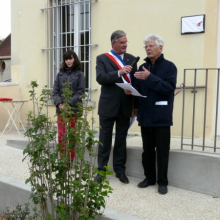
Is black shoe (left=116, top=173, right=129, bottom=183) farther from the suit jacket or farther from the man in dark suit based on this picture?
the suit jacket

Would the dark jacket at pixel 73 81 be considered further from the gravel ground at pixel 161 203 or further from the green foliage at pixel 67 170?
the green foliage at pixel 67 170

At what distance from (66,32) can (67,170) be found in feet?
18.1

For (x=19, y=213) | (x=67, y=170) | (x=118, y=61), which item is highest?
(x=118, y=61)

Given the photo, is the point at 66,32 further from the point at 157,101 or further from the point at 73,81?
the point at 157,101

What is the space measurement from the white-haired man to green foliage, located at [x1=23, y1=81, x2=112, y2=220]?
1.13 m

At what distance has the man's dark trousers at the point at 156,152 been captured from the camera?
12.2 feet

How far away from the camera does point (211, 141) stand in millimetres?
5512

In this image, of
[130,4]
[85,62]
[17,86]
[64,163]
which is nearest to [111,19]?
[130,4]

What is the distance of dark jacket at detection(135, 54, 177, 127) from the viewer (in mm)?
3559

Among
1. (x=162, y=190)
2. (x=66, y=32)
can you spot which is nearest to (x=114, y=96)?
(x=162, y=190)

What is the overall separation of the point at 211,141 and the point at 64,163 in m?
3.52

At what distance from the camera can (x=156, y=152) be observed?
387 centimetres

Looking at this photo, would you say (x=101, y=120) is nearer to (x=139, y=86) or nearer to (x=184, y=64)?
(x=139, y=86)

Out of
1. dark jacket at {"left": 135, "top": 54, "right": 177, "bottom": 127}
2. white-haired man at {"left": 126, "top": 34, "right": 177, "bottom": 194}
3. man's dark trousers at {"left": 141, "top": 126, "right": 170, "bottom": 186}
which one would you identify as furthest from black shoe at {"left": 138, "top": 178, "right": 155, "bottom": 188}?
dark jacket at {"left": 135, "top": 54, "right": 177, "bottom": 127}
